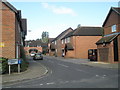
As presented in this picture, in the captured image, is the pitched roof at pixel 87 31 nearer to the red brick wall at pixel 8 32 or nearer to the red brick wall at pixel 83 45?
the red brick wall at pixel 83 45

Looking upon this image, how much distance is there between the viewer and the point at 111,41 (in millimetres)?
23094

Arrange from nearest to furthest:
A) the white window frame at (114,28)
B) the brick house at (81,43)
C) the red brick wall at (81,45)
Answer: the white window frame at (114,28)
the red brick wall at (81,45)
the brick house at (81,43)

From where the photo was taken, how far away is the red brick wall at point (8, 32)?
1620cm

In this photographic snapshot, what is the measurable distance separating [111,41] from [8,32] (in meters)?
14.4

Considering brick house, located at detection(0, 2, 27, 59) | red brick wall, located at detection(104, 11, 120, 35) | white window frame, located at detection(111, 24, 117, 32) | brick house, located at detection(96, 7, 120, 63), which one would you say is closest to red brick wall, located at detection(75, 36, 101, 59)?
red brick wall, located at detection(104, 11, 120, 35)

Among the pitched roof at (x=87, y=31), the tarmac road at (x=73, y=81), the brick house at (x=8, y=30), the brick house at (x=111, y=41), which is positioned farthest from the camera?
the pitched roof at (x=87, y=31)

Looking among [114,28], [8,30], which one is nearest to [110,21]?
[114,28]

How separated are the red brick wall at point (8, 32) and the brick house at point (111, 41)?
13.9 metres

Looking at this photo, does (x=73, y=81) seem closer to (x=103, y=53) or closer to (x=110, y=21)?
(x=103, y=53)

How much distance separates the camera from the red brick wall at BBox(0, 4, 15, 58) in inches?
638

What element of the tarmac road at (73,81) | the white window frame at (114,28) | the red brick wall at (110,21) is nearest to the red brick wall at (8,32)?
the tarmac road at (73,81)

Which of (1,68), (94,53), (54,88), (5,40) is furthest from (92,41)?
(54,88)

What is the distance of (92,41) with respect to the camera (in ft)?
131

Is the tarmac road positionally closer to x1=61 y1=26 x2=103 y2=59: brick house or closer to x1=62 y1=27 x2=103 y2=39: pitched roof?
x1=61 y1=26 x2=103 y2=59: brick house
